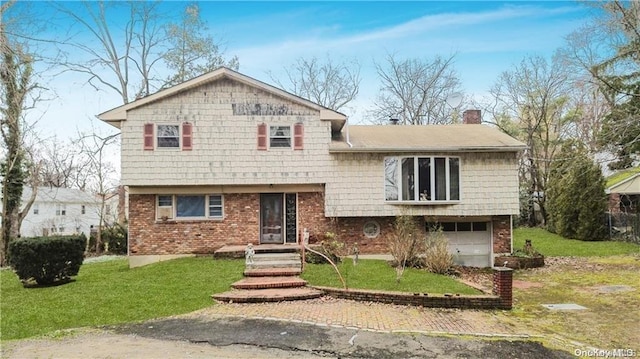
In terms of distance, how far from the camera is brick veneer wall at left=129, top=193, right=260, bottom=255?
1488 centimetres

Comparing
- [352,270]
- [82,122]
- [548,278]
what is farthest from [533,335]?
[82,122]

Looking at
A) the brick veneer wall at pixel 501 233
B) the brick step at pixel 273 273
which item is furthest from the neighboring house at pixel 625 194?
the brick step at pixel 273 273

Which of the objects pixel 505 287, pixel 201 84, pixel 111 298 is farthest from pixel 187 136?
pixel 505 287

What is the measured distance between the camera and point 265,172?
14828 millimetres

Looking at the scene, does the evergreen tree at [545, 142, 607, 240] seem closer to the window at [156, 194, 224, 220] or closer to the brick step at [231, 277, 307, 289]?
the brick step at [231, 277, 307, 289]

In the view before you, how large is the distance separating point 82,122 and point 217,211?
16076mm

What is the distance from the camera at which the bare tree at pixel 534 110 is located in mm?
27453

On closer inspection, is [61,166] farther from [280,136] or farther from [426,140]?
[426,140]

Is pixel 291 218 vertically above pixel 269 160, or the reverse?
pixel 269 160

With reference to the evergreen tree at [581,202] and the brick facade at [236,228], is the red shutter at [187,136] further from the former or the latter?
the evergreen tree at [581,202]

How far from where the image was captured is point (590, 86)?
15836mm

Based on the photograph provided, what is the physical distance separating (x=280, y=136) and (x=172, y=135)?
3934 millimetres

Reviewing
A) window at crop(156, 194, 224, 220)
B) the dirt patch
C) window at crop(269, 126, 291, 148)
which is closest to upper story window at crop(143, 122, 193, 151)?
window at crop(156, 194, 224, 220)

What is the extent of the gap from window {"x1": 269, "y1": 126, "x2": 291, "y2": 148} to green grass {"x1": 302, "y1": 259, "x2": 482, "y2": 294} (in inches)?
188
